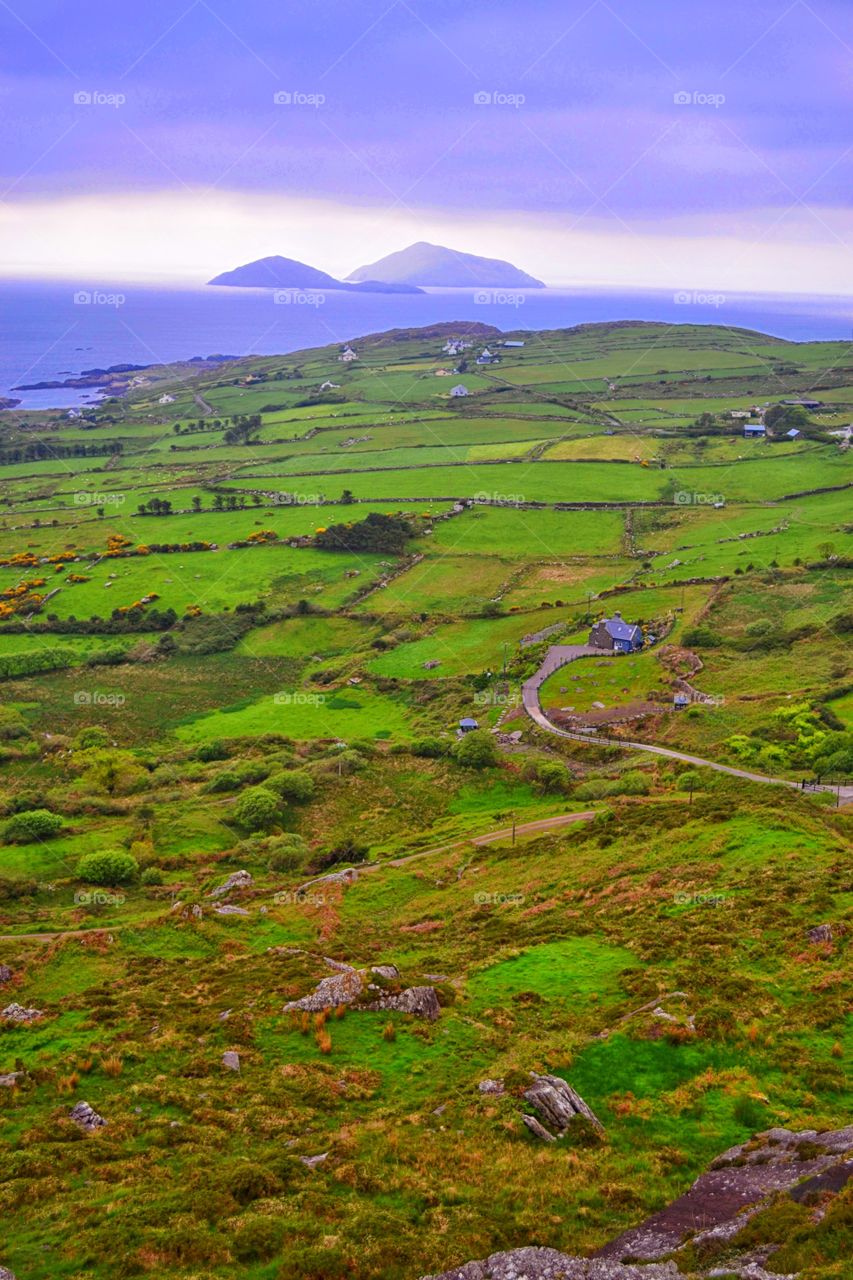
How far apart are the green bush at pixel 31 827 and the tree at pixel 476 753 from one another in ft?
84.8

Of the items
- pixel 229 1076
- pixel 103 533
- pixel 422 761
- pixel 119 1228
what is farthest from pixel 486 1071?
pixel 103 533

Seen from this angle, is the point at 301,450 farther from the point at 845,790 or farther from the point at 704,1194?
the point at 704,1194

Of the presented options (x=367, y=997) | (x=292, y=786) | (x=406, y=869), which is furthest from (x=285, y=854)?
(x=367, y=997)

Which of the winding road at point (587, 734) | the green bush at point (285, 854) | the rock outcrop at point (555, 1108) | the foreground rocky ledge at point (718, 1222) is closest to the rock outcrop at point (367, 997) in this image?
the rock outcrop at point (555, 1108)

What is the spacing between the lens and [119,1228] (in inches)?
685

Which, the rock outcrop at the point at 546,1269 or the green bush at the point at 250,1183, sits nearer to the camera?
the rock outcrop at the point at 546,1269

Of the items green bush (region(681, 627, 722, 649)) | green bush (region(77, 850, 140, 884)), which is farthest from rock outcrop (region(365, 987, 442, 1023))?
green bush (region(681, 627, 722, 649))

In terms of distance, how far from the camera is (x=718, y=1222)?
1684 cm

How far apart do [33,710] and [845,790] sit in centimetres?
6405

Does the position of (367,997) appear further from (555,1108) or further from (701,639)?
(701,639)

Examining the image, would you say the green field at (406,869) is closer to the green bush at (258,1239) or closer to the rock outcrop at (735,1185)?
the green bush at (258,1239)

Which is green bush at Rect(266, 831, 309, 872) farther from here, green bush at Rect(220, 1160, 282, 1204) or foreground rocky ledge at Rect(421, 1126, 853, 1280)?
foreground rocky ledge at Rect(421, 1126, 853, 1280)

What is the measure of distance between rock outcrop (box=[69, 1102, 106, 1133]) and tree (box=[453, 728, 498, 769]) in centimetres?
3866

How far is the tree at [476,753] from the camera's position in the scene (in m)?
59.4
